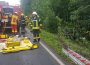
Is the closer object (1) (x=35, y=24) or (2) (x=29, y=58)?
(2) (x=29, y=58)

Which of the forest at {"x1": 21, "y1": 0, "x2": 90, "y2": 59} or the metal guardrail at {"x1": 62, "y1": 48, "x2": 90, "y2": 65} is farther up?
the forest at {"x1": 21, "y1": 0, "x2": 90, "y2": 59}

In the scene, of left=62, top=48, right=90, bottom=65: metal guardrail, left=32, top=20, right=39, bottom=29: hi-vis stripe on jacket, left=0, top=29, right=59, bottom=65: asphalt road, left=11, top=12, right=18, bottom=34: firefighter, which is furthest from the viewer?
left=11, top=12, right=18, bottom=34: firefighter

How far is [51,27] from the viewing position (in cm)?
2591

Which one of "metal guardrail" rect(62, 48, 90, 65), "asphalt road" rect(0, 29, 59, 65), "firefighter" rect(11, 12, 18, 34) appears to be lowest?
"asphalt road" rect(0, 29, 59, 65)

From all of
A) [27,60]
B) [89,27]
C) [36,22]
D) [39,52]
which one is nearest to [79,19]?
[89,27]

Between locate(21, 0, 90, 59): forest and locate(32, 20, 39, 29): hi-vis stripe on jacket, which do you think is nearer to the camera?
locate(32, 20, 39, 29): hi-vis stripe on jacket

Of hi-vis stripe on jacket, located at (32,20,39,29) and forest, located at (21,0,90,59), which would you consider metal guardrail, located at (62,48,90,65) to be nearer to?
hi-vis stripe on jacket, located at (32,20,39,29)

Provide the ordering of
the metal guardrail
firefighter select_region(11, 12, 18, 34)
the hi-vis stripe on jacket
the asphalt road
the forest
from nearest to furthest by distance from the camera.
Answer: the metal guardrail → the asphalt road → the hi-vis stripe on jacket → the forest → firefighter select_region(11, 12, 18, 34)

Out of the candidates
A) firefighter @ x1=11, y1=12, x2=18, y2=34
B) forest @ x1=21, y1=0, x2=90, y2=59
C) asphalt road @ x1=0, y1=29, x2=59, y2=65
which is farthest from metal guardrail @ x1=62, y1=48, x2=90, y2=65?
firefighter @ x1=11, y1=12, x2=18, y2=34

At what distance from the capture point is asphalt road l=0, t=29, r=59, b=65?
11.8 m

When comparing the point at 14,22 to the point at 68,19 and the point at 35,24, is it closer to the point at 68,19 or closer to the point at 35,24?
the point at 35,24

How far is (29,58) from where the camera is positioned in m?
12.8

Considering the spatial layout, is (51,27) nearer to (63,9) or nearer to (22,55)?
(63,9)

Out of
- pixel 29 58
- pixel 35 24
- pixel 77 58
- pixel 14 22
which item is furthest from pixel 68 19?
pixel 77 58
